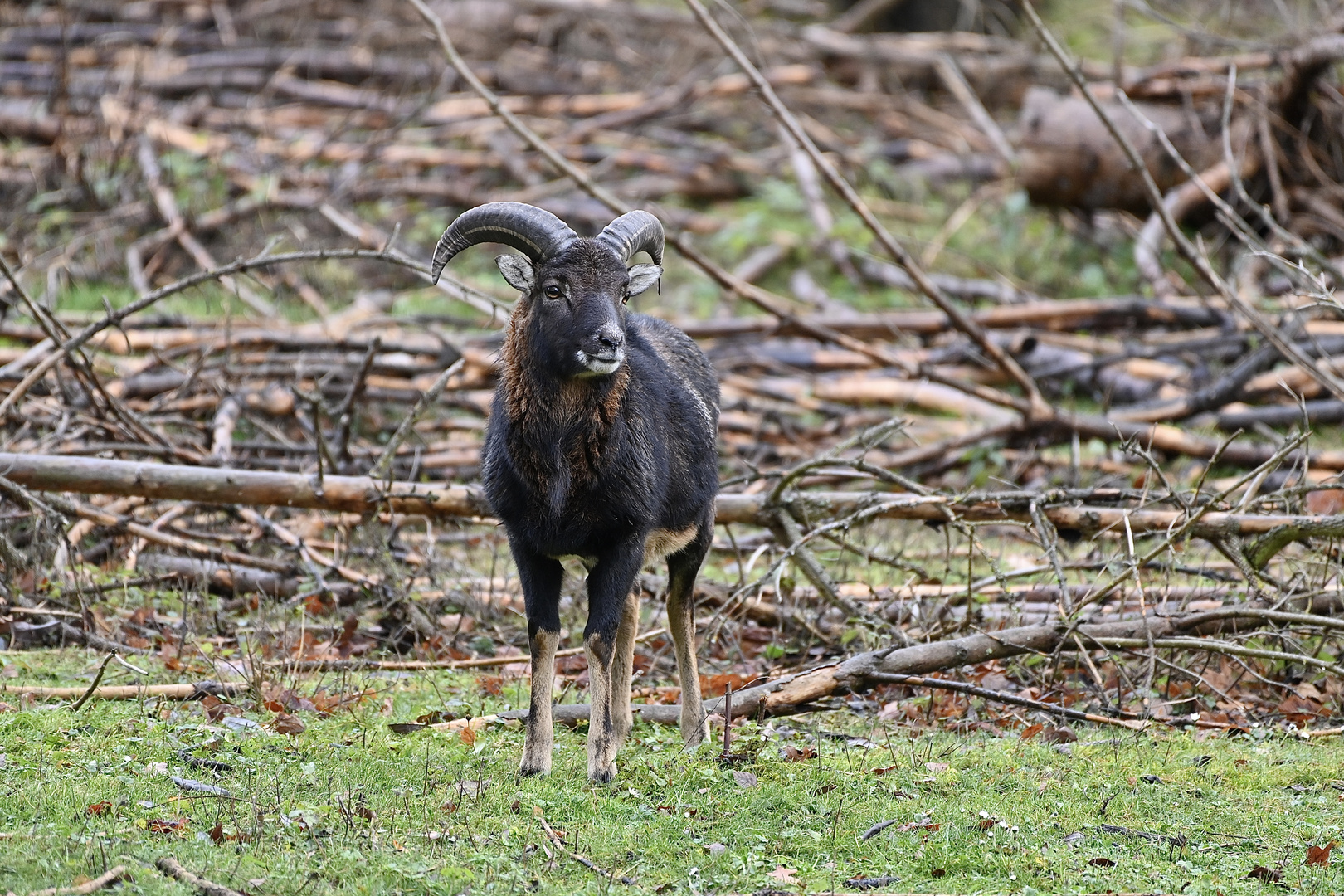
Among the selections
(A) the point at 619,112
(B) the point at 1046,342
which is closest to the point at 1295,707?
(B) the point at 1046,342

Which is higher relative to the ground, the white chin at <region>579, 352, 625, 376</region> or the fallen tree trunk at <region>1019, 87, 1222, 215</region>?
the fallen tree trunk at <region>1019, 87, 1222, 215</region>

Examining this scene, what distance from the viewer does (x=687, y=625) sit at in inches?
292

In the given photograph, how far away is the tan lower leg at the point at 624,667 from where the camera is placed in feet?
23.0

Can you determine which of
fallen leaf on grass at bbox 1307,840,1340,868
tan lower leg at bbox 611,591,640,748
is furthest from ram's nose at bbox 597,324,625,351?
fallen leaf on grass at bbox 1307,840,1340,868

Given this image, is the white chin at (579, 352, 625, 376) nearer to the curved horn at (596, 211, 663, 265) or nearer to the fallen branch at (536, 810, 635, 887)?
the curved horn at (596, 211, 663, 265)

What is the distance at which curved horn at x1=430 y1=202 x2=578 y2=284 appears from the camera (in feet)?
22.1

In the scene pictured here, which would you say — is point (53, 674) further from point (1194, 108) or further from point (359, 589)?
point (1194, 108)

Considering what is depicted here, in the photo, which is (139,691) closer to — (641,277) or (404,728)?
(404,728)

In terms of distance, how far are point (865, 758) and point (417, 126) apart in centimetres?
1526

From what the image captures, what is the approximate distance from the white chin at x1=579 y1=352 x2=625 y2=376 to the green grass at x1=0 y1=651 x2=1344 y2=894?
1972mm

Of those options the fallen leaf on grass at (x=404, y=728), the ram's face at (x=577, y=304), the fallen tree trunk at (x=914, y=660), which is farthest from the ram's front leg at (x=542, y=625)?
the ram's face at (x=577, y=304)

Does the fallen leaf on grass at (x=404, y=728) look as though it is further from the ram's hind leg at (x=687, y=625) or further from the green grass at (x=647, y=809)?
the ram's hind leg at (x=687, y=625)

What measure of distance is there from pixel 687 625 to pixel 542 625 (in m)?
1.07

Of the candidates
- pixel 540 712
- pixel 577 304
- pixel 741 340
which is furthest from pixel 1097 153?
pixel 540 712
